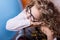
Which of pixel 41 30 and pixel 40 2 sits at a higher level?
pixel 40 2

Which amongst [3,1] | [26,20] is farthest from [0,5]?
[26,20]

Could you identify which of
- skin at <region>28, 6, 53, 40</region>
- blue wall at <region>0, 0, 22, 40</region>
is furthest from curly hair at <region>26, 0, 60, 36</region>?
blue wall at <region>0, 0, 22, 40</region>

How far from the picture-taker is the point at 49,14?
48cm

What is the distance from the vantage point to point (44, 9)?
1.59 feet

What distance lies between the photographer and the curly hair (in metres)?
0.48

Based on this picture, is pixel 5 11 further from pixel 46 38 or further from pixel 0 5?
pixel 46 38

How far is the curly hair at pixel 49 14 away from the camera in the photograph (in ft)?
1.56

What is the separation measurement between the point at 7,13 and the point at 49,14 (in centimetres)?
24

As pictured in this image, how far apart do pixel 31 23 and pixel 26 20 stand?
0.08 ft

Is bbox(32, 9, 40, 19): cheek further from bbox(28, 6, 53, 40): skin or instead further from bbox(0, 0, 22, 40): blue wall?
bbox(0, 0, 22, 40): blue wall

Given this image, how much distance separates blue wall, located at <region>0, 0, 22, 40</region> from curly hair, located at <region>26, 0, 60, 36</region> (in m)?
0.19

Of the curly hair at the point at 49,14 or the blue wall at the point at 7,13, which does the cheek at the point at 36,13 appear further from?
the blue wall at the point at 7,13

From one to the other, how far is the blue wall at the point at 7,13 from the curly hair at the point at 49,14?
186mm

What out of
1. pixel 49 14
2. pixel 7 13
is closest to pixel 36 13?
pixel 49 14
